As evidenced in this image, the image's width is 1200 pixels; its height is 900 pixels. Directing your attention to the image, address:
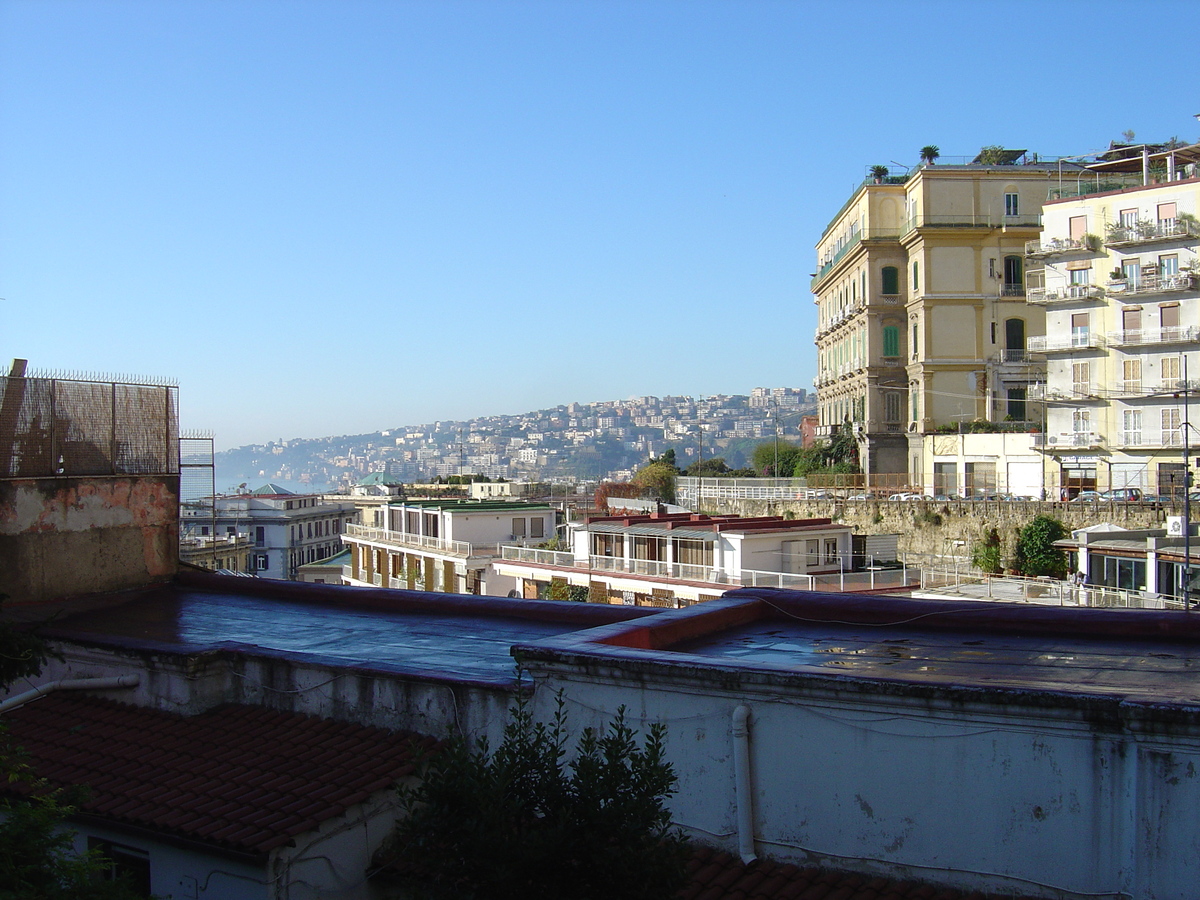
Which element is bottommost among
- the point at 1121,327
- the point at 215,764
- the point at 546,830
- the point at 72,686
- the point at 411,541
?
the point at 411,541

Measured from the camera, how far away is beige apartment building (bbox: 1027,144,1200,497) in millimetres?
38250

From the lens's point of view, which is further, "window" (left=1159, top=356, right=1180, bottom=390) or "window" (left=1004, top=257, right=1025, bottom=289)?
"window" (left=1004, top=257, right=1025, bottom=289)

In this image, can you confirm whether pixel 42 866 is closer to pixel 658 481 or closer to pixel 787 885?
pixel 787 885

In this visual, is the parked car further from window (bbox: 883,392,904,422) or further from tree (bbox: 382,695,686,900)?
tree (bbox: 382,695,686,900)

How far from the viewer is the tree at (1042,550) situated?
1314 inches

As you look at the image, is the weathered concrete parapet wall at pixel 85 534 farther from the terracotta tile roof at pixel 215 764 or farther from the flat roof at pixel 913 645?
the flat roof at pixel 913 645

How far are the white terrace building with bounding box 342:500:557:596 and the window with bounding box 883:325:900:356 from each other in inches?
727

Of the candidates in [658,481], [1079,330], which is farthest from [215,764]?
[658,481]

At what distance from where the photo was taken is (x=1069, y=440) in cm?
4084

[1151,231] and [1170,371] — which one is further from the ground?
[1151,231]

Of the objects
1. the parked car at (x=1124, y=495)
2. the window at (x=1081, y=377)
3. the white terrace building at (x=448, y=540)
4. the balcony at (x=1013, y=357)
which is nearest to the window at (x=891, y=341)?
the balcony at (x=1013, y=357)

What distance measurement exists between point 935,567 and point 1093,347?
12636 mm

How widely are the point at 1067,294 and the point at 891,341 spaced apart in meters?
9.84

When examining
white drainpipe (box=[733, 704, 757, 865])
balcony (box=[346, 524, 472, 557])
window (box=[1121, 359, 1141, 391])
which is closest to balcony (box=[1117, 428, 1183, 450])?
window (box=[1121, 359, 1141, 391])
